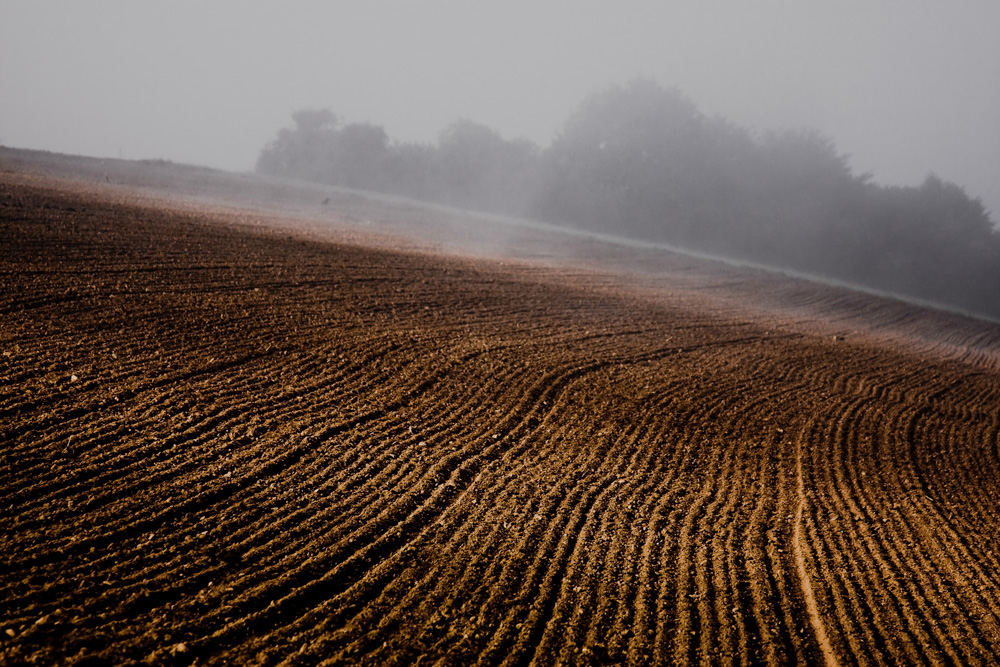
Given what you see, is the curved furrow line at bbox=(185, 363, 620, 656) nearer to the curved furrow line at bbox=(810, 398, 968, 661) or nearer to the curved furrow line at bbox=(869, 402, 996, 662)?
the curved furrow line at bbox=(810, 398, 968, 661)

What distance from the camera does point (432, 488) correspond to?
5.69m

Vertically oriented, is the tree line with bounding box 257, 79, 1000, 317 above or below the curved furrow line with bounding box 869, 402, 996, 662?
above

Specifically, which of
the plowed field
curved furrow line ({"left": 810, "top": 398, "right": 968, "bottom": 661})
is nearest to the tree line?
the plowed field

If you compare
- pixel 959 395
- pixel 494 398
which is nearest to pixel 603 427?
pixel 494 398

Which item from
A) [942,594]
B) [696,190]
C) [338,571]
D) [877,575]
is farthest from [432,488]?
[696,190]

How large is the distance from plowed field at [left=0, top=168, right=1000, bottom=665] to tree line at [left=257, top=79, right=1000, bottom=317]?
1662 inches

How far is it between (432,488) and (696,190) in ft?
180

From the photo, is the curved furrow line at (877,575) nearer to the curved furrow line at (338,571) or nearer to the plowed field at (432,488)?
the plowed field at (432,488)

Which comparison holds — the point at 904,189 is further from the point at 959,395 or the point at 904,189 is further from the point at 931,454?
the point at 931,454

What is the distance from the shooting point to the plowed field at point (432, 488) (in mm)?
3951

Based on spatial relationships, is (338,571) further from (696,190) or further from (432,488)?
(696,190)

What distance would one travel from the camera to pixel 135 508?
4605mm

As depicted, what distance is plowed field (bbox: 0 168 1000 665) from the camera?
3951 mm

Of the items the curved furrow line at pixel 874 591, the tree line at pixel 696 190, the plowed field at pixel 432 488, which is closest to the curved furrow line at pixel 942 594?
the plowed field at pixel 432 488
